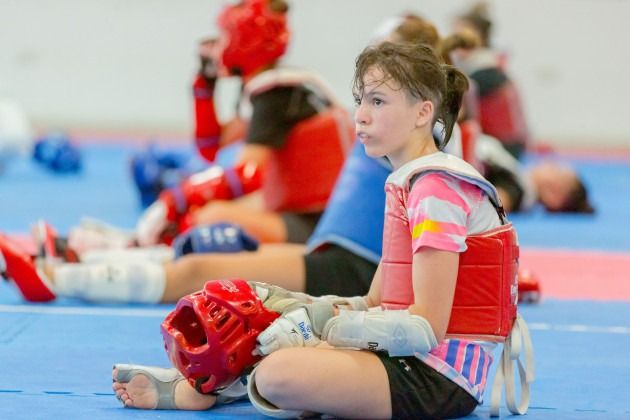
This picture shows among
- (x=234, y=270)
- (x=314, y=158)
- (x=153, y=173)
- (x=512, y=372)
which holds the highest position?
(x=314, y=158)

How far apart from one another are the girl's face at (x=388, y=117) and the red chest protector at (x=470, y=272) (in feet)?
0.28

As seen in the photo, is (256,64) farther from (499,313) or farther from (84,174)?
(84,174)

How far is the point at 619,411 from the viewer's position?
12.6 feet

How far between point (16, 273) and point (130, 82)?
9.62m

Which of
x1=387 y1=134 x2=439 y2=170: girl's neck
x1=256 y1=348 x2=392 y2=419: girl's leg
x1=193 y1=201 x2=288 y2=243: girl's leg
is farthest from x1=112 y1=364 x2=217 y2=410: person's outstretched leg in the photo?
x1=193 y1=201 x2=288 y2=243: girl's leg

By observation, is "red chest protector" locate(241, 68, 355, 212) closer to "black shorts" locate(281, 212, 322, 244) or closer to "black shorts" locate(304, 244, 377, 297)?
"black shorts" locate(281, 212, 322, 244)

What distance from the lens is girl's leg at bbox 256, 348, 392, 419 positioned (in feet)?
11.2

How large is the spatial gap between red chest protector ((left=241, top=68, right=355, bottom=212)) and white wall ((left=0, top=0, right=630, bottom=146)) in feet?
27.1

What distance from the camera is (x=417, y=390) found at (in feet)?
11.6

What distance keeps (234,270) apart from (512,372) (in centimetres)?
177

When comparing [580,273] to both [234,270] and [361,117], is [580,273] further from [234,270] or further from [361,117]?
[361,117]

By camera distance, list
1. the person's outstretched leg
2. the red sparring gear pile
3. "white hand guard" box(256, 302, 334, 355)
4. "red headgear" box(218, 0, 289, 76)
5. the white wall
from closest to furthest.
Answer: "white hand guard" box(256, 302, 334, 355)
the person's outstretched leg
the red sparring gear pile
"red headgear" box(218, 0, 289, 76)
the white wall

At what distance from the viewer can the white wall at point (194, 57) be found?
571 inches

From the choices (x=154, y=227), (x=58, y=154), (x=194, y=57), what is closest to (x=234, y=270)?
(x=154, y=227)
